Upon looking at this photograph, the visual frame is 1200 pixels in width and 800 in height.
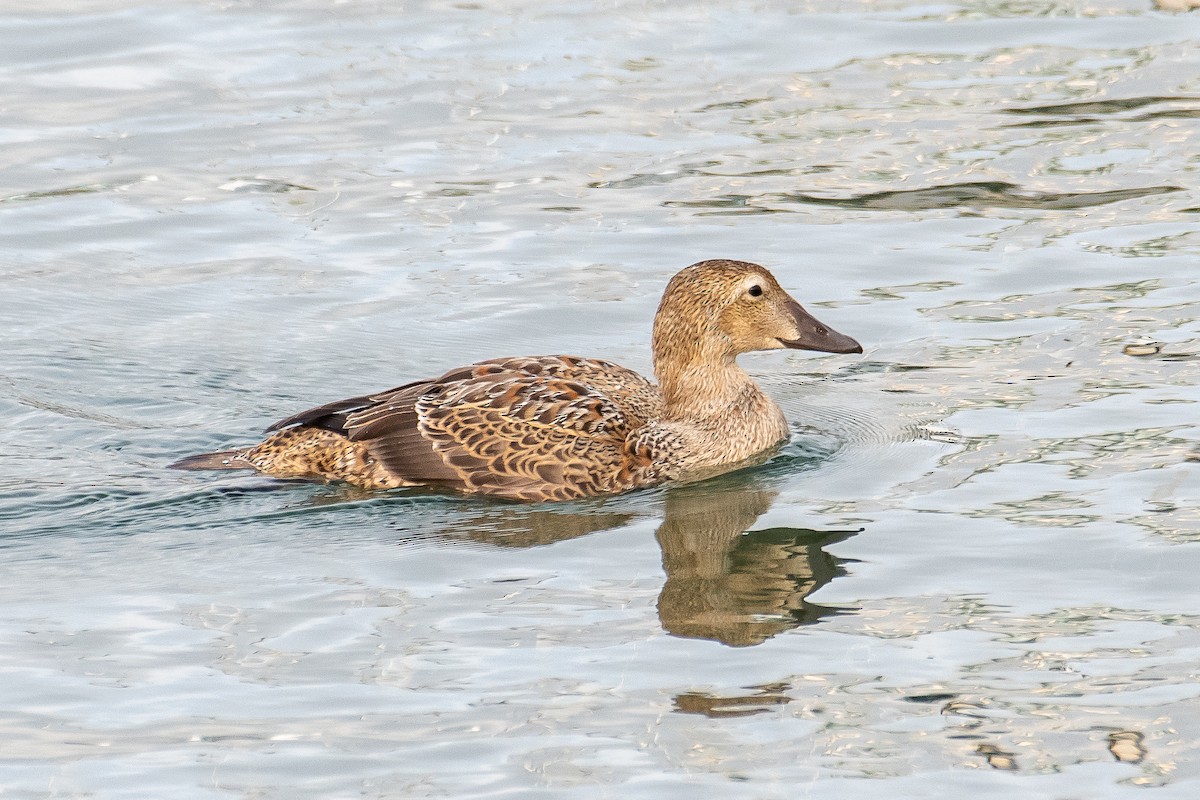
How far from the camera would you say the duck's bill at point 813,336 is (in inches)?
397

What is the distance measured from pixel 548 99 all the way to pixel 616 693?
29.3 feet

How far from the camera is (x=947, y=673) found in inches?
284

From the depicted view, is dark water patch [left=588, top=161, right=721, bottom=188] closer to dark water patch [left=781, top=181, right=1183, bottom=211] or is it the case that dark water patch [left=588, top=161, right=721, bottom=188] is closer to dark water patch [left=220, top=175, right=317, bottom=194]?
dark water patch [left=781, top=181, right=1183, bottom=211]

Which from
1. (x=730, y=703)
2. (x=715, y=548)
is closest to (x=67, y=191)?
(x=715, y=548)

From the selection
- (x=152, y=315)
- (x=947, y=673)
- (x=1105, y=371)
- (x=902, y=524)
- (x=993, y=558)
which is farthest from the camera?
(x=152, y=315)

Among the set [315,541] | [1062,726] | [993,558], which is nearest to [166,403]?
[315,541]

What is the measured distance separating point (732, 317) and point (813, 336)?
0.44 m

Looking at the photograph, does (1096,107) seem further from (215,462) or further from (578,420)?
(215,462)

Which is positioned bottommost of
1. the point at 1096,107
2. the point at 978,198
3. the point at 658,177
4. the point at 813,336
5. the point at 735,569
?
the point at 735,569

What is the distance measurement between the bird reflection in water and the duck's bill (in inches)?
30.3

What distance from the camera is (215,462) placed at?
10.0 metres

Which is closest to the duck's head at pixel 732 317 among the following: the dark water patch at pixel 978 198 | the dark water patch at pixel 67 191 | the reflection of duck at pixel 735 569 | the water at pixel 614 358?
the water at pixel 614 358

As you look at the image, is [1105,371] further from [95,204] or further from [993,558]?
[95,204]

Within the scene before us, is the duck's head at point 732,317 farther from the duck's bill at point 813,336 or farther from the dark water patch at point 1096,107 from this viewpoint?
the dark water patch at point 1096,107
